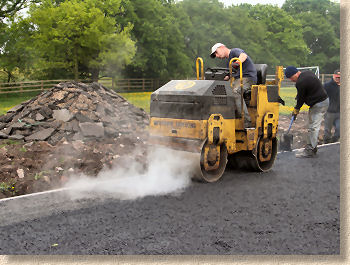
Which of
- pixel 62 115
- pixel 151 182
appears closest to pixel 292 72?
pixel 151 182

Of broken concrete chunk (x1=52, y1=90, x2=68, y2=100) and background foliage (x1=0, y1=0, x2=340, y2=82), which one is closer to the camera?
background foliage (x1=0, y1=0, x2=340, y2=82)

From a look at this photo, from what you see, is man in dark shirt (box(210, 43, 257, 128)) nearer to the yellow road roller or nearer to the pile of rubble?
the yellow road roller

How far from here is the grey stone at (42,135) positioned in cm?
702

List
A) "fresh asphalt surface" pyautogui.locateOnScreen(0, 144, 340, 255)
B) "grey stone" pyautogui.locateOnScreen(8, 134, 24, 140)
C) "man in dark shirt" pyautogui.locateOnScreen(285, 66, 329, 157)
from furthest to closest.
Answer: "grey stone" pyautogui.locateOnScreen(8, 134, 24, 140) → "man in dark shirt" pyautogui.locateOnScreen(285, 66, 329, 157) → "fresh asphalt surface" pyautogui.locateOnScreen(0, 144, 340, 255)

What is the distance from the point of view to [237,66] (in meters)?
5.62

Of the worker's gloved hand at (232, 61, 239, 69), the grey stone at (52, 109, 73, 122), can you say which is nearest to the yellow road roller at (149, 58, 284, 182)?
the worker's gloved hand at (232, 61, 239, 69)

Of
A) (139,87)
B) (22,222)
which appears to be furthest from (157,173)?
(139,87)

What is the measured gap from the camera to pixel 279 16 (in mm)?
6766

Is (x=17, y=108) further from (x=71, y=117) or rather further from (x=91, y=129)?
(x=91, y=129)

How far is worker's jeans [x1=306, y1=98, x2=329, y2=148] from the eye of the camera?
700cm

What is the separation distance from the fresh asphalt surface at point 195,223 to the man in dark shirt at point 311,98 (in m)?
1.71

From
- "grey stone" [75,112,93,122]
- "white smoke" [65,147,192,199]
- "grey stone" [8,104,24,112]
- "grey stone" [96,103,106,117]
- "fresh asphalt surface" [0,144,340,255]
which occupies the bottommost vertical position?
"fresh asphalt surface" [0,144,340,255]

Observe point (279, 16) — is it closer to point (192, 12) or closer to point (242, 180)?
point (242, 180)

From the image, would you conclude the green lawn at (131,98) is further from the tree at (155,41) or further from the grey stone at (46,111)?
the tree at (155,41)
